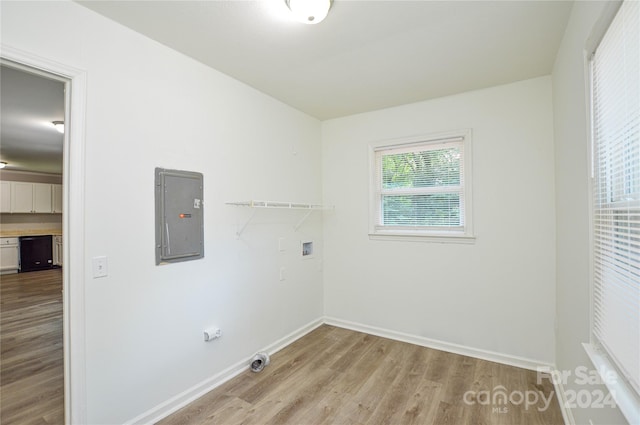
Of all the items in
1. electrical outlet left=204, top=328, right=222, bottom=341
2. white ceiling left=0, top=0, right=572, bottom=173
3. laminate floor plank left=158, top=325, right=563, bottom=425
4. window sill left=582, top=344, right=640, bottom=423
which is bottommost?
laminate floor plank left=158, top=325, right=563, bottom=425

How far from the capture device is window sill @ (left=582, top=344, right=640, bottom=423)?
3.08 ft

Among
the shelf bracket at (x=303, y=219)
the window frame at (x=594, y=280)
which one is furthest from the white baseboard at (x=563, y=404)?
the shelf bracket at (x=303, y=219)

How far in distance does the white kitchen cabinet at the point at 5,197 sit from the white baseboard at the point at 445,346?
804 centimetres

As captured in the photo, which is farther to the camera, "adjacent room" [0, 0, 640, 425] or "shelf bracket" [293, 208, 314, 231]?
"shelf bracket" [293, 208, 314, 231]

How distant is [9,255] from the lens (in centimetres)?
674

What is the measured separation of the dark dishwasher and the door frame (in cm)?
762

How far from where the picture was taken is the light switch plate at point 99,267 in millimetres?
1729

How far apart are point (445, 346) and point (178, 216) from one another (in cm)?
280

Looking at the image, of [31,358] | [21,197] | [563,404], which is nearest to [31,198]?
[21,197]

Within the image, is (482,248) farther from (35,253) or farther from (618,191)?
(35,253)

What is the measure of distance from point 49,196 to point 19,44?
8.18 m

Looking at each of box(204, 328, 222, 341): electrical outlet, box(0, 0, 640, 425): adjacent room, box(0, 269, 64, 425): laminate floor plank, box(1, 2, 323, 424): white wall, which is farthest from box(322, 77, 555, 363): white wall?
box(0, 269, 64, 425): laminate floor plank

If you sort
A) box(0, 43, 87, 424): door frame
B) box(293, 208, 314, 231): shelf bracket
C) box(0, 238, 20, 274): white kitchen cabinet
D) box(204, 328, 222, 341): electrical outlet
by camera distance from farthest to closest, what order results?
1. box(0, 238, 20, 274): white kitchen cabinet
2. box(293, 208, 314, 231): shelf bracket
3. box(204, 328, 222, 341): electrical outlet
4. box(0, 43, 87, 424): door frame

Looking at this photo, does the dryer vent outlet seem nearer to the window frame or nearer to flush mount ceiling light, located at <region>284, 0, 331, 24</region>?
the window frame
